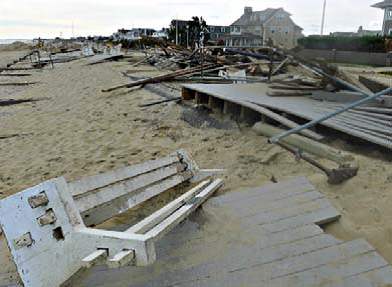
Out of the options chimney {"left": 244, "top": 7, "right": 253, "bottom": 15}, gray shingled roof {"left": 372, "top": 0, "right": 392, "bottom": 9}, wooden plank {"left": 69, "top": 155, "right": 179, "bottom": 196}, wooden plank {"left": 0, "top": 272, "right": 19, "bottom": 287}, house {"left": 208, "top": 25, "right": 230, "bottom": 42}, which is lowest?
wooden plank {"left": 0, "top": 272, "right": 19, "bottom": 287}

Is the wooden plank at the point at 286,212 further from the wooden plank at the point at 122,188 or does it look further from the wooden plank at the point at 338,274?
the wooden plank at the point at 122,188

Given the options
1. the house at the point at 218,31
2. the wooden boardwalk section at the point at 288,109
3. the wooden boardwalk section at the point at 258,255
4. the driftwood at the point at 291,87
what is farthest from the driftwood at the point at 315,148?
the house at the point at 218,31

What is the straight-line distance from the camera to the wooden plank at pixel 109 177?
2.74 meters

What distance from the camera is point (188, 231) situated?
304 cm

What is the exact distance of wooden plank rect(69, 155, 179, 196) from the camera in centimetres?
274

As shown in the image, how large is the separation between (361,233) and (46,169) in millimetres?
4540

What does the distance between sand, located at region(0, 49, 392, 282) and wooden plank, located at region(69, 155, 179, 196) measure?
19.5 inches

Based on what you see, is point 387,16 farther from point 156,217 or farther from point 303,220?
point 156,217

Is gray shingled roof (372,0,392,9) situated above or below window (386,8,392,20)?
above

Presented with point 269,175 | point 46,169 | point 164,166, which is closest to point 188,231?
point 164,166

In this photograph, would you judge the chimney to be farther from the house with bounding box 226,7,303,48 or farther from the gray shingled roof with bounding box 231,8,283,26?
the house with bounding box 226,7,303,48

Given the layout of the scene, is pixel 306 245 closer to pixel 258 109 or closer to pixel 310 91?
pixel 258 109

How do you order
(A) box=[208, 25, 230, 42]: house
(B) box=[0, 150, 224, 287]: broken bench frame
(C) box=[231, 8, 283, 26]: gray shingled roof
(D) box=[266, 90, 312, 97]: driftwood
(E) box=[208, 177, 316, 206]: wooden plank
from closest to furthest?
(B) box=[0, 150, 224, 287]: broken bench frame → (E) box=[208, 177, 316, 206]: wooden plank → (D) box=[266, 90, 312, 97]: driftwood → (C) box=[231, 8, 283, 26]: gray shingled roof → (A) box=[208, 25, 230, 42]: house

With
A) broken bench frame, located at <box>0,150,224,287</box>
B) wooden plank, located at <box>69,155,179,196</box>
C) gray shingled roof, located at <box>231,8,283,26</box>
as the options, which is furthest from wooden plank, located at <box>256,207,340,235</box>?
gray shingled roof, located at <box>231,8,283,26</box>
